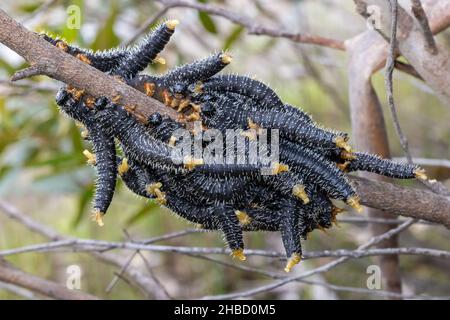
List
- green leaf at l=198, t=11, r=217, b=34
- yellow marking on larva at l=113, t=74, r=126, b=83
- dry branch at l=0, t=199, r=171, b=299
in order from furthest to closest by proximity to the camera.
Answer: green leaf at l=198, t=11, r=217, b=34 < dry branch at l=0, t=199, r=171, b=299 < yellow marking on larva at l=113, t=74, r=126, b=83

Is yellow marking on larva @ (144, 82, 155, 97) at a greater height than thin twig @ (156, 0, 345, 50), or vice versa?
thin twig @ (156, 0, 345, 50)

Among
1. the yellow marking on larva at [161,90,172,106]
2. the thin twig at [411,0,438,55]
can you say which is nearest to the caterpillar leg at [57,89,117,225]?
the yellow marking on larva at [161,90,172,106]

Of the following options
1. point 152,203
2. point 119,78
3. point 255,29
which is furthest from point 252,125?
point 152,203

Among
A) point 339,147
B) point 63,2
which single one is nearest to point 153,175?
point 339,147

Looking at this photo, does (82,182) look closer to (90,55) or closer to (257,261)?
(257,261)

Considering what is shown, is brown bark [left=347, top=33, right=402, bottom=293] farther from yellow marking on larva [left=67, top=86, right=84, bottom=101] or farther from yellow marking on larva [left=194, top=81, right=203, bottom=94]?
yellow marking on larva [left=67, top=86, right=84, bottom=101]

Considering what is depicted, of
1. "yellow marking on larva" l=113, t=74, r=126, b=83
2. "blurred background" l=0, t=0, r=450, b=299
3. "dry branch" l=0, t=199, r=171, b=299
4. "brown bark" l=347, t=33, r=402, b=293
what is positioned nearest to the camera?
"yellow marking on larva" l=113, t=74, r=126, b=83

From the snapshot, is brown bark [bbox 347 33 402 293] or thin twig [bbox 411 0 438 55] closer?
thin twig [bbox 411 0 438 55]

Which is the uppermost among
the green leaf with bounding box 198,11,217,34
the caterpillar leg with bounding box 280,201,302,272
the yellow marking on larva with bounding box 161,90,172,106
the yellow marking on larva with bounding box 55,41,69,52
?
the green leaf with bounding box 198,11,217,34
